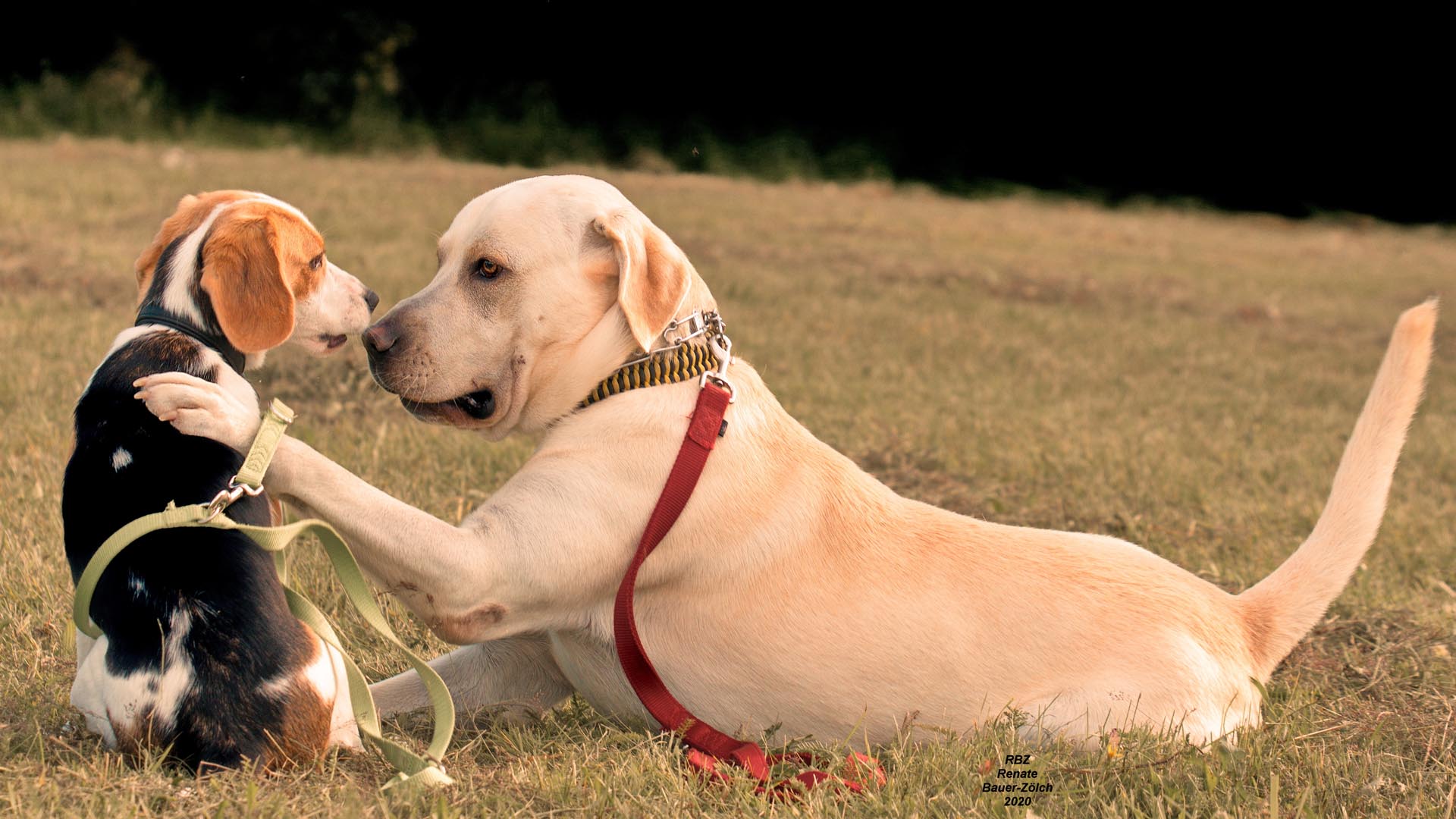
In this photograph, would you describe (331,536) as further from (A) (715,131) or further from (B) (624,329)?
(A) (715,131)

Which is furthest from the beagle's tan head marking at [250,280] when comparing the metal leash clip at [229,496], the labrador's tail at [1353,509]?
the labrador's tail at [1353,509]

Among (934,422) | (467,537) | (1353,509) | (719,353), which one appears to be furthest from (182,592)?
(934,422)

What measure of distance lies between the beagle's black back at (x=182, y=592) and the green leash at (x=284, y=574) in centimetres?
5

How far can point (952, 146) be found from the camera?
69.4 ft

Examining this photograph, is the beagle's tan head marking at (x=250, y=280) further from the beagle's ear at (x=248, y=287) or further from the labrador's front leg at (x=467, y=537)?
the labrador's front leg at (x=467, y=537)

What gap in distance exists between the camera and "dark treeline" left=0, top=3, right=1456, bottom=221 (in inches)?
666

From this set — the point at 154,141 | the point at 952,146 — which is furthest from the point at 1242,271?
the point at 154,141

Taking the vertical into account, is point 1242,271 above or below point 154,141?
below

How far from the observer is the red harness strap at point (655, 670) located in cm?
305

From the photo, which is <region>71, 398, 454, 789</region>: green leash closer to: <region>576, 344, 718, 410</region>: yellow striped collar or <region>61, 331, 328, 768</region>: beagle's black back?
<region>61, 331, 328, 768</region>: beagle's black back

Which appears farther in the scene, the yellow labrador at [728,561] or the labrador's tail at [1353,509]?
the labrador's tail at [1353,509]

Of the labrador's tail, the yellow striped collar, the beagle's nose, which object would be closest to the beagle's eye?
the beagle's nose

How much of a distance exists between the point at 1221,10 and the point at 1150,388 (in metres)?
14.7

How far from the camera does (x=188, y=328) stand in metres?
3.06
